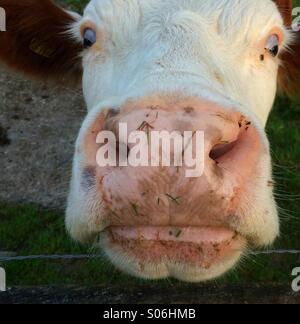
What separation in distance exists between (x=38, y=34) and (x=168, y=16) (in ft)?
5.28

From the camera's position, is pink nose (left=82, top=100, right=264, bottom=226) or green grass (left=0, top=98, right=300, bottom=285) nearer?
pink nose (left=82, top=100, right=264, bottom=226)

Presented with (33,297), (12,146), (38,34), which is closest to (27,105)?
(12,146)

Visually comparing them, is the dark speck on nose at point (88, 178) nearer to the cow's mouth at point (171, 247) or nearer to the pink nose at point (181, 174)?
the pink nose at point (181, 174)

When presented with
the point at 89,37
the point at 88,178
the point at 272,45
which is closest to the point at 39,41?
the point at 89,37

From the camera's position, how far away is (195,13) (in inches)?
103

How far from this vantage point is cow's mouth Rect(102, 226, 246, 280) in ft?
6.54

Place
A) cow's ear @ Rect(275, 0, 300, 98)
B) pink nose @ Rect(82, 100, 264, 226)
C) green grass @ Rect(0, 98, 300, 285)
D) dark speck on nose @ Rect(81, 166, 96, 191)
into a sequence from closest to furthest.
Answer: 1. pink nose @ Rect(82, 100, 264, 226)
2. dark speck on nose @ Rect(81, 166, 96, 191)
3. cow's ear @ Rect(275, 0, 300, 98)
4. green grass @ Rect(0, 98, 300, 285)

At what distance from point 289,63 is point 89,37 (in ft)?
5.53

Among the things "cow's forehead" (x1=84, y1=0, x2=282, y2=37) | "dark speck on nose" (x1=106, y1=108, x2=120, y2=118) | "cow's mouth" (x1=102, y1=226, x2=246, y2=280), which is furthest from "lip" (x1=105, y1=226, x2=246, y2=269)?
"cow's forehead" (x1=84, y1=0, x2=282, y2=37)

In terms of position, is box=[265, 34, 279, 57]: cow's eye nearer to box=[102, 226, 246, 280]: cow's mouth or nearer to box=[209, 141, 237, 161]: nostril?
box=[209, 141, 237, 161]: nostril

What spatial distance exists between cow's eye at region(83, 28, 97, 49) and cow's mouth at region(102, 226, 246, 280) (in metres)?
1.27

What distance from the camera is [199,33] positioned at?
8.02ft

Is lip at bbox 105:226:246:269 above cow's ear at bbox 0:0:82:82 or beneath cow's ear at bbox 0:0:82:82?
beneath
